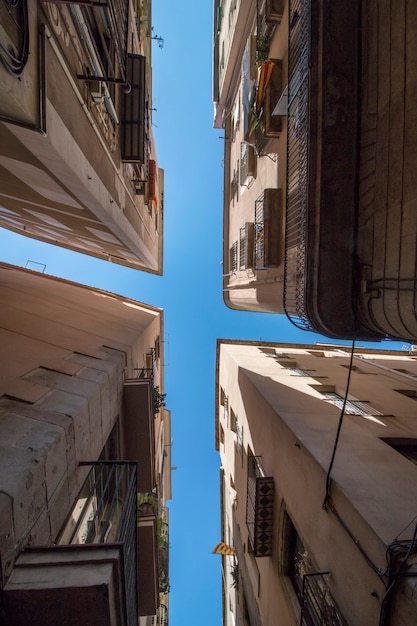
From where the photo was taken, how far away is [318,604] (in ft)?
18.9

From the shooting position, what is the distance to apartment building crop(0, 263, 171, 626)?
10.3ft

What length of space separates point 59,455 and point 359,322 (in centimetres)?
615

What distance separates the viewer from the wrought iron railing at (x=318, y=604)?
541cm

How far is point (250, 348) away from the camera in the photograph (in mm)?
20469

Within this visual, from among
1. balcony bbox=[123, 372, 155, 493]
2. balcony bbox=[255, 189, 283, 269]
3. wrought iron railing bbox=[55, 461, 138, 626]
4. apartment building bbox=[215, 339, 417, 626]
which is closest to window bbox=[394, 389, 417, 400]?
apartment building bbox=[215, 339, 417, 626]

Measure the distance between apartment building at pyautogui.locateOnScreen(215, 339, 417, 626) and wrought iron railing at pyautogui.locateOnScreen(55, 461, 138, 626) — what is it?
2.97m

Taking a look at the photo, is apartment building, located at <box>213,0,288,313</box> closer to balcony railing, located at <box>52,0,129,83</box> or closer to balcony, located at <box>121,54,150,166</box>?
balcony, located at <box>121,54,150,166</box>

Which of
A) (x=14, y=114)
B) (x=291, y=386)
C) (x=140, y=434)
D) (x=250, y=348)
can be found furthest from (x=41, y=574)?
(x=250, y=348)

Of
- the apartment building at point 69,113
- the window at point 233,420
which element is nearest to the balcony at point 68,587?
the apartment building at point 69,113

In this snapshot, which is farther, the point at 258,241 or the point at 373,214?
the point at 258,241

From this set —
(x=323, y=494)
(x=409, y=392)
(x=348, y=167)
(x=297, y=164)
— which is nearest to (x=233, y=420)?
(x=409, y=392)

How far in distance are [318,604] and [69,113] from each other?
883 cm

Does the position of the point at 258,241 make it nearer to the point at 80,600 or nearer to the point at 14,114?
the point at 14,114

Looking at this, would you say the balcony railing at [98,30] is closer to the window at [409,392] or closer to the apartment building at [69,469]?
the apartment building at [69,469]
